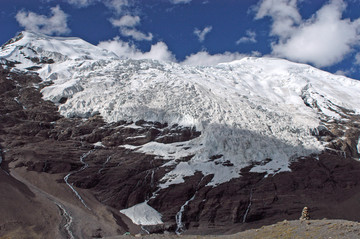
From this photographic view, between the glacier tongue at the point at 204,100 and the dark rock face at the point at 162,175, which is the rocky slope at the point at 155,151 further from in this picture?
the glacier tongue at the point at 204,100

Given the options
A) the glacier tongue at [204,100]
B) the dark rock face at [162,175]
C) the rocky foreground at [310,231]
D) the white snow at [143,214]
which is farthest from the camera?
the glacier tongue at [204,100]

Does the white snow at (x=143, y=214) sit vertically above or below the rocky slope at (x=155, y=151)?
below

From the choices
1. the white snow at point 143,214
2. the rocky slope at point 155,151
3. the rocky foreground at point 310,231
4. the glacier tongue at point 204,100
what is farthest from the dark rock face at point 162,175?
the rocky foreground at point 310,231

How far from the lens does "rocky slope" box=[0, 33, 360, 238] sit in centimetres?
5725

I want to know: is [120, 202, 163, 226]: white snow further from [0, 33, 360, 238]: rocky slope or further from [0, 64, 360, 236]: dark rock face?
[0, 64, 360, 236]: dark rock face

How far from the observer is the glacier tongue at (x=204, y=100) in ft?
246

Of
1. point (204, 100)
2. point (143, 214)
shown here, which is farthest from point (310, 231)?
point (204, 100)

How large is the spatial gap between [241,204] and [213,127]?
74.2ft

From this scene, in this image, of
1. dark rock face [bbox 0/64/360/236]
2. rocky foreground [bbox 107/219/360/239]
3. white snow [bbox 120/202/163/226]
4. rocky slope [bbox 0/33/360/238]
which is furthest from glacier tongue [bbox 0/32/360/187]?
rocky foreground [bbox 107/219/360/239]

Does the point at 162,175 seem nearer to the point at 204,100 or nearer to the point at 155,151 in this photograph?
the point at 155,151

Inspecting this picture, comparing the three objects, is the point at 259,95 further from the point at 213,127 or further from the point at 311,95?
the point at 213,127

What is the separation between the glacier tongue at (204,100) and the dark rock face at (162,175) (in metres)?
2.83

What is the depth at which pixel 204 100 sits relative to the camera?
90875 mm

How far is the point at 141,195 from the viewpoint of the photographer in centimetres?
6341
